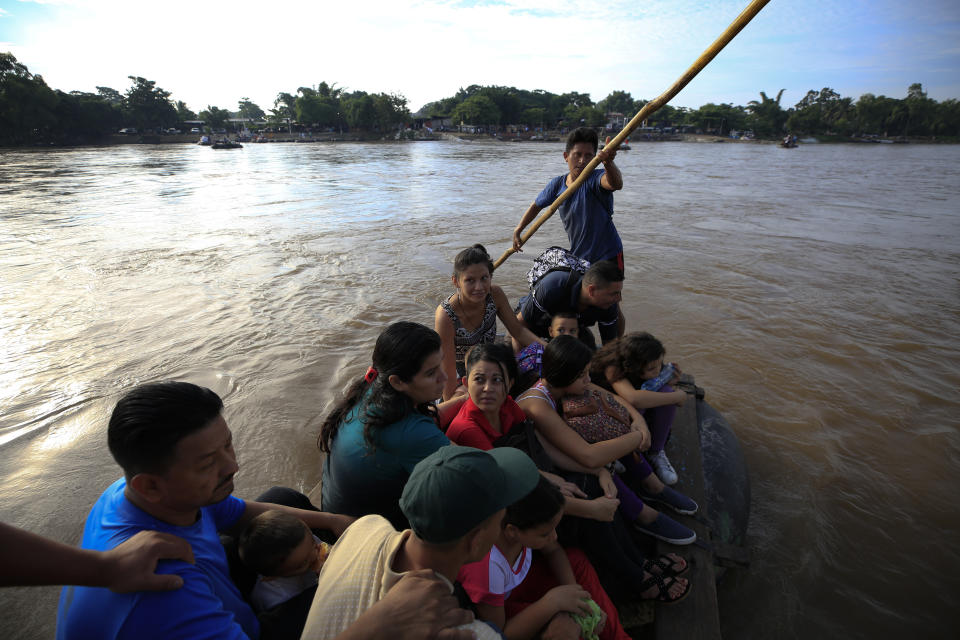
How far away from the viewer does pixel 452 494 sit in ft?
3.67

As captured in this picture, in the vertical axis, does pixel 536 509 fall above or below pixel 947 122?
below

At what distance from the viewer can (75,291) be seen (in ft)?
22.6

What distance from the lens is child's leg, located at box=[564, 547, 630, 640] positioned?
5.65 feet

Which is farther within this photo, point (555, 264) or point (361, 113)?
point (361, 113)

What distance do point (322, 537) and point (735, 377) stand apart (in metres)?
4.59

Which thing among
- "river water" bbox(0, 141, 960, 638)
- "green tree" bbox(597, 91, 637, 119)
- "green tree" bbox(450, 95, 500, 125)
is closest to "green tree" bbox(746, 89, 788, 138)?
"green tree" bbox(597, 91, 637, 119)

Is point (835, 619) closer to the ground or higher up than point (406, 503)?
closer to the ground

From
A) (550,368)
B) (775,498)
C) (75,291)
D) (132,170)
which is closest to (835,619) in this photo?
(775,498)

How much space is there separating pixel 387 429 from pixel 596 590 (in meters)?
1.06

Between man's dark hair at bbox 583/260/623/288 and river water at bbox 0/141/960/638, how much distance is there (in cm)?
189

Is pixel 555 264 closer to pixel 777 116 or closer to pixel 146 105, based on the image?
pixel 146 105

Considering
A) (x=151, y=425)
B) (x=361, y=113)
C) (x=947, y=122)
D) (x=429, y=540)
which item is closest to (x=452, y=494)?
(x=429, y=540)

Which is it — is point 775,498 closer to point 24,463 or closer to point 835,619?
point 835,619

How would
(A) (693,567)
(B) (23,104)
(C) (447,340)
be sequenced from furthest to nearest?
(B) (23,104), (C) (447,340), (A) (693,567)
